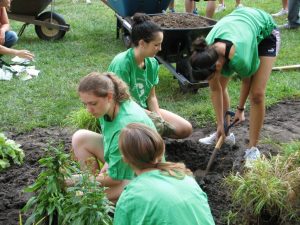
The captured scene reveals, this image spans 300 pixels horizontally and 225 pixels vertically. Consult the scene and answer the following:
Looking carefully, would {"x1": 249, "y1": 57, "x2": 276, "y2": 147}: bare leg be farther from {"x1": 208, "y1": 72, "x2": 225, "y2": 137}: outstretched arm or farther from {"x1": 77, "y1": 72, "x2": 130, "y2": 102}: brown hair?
{"x1": 77, "y1": 72, "x2": 130, "y2": 102}: brown hair

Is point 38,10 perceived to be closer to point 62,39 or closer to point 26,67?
point 62,39

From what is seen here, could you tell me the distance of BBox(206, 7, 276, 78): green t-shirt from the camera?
4137 mm

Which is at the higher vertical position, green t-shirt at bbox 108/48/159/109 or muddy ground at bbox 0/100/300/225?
green t-shirt at bbox 108/48/159/109

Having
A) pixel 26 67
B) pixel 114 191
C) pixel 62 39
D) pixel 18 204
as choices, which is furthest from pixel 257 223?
pixel 62 39

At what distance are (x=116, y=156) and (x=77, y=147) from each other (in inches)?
31.9

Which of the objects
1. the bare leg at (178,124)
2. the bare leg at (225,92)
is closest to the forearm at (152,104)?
the bare leg at (178,124)

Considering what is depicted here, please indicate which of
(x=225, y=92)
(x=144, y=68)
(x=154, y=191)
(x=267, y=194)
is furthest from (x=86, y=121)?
(x=154, y=191)

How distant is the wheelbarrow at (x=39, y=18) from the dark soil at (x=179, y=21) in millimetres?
2538

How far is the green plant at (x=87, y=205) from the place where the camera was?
2873 millimetres

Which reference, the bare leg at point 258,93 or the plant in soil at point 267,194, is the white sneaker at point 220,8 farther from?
the plant in soil at point 267,194

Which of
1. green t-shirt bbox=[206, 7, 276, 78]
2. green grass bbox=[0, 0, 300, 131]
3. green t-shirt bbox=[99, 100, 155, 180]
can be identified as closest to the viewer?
green t-shirt bbox=[99, 100, 155, 180]

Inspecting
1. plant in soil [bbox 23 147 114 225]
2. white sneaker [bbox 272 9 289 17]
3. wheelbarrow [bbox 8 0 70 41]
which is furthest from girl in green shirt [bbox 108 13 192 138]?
white sneaker [bbox 272 9 289 17]

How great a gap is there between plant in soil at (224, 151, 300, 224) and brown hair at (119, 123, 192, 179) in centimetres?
136

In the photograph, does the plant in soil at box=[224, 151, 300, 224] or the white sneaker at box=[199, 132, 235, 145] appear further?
the white sneaker at box=[199, 132, 235, 145]
